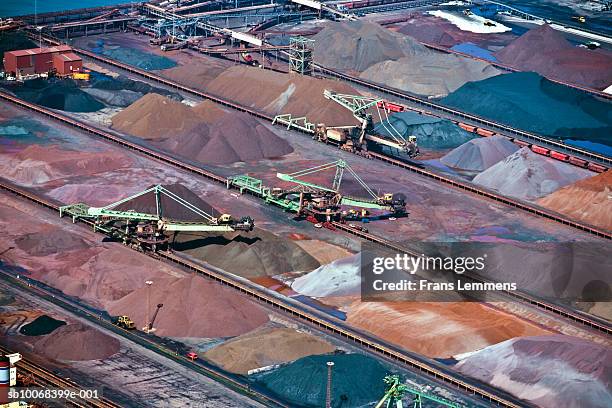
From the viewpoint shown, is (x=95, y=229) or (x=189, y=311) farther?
(x=95, y=229)

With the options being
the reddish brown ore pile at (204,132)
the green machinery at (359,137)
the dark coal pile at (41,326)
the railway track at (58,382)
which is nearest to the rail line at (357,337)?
the dark coal pile at (41,326)

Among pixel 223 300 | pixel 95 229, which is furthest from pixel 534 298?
pixel 95 229

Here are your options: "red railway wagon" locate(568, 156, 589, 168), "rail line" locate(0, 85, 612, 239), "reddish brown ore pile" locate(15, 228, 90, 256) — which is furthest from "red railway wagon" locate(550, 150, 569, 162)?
"reddish brown ore pile" locate(15, 228, 90, 256)

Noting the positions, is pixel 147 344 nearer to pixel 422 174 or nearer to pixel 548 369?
pixel 548 369

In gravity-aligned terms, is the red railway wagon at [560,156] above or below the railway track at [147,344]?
below

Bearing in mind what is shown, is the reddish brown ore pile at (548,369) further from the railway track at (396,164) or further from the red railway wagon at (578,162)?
the red railway wagon at (578,162)

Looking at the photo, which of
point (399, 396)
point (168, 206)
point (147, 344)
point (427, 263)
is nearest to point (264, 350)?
point (147, 344)

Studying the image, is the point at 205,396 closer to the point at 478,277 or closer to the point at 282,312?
the point at 282,312

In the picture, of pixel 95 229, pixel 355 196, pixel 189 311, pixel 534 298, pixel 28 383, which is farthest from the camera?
pixel 355 196
